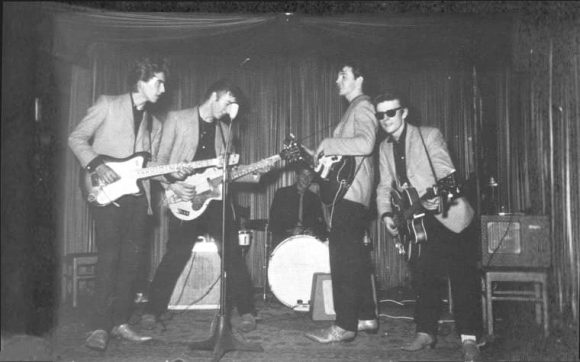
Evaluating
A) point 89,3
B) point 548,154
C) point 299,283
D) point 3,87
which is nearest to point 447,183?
point 548,154

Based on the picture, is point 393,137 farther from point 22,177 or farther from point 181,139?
point 22,177

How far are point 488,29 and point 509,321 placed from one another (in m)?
2.55

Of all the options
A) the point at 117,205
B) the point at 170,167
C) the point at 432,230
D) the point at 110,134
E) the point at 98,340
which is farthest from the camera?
the point at 170,167

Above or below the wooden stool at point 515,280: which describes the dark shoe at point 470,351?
below

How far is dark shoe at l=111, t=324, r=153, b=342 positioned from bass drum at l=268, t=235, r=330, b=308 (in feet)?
4.49

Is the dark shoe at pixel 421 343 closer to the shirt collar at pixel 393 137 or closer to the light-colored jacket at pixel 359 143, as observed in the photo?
the light-colored jacket at pixel 359 143

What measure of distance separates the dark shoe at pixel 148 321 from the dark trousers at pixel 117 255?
0.15 metres

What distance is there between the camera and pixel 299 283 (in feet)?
15.4

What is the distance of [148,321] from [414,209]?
246cm

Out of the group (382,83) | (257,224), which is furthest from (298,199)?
(382,83)

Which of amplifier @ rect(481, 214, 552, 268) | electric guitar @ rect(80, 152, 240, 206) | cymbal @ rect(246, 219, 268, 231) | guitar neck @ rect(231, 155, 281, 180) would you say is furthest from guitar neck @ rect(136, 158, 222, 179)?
amplifier @ rect(481, 214, 552, 268)

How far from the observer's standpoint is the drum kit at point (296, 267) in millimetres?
4672

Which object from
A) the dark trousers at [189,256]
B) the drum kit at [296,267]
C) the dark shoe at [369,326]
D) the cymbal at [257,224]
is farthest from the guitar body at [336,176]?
the cymbal at [257,224]

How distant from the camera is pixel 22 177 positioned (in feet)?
12.7
